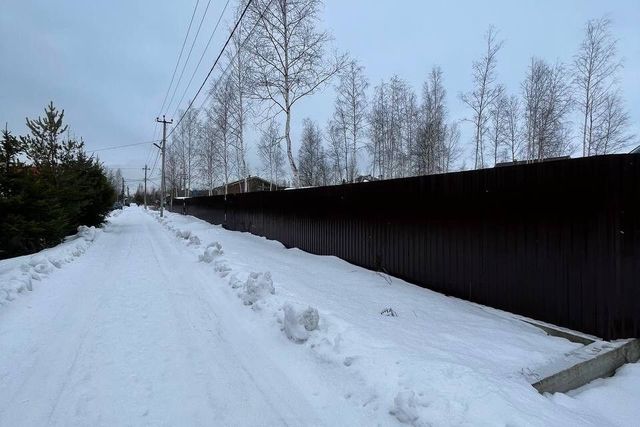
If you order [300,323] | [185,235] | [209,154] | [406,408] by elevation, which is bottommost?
[406,408]

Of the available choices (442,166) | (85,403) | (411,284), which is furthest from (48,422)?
(442,166)

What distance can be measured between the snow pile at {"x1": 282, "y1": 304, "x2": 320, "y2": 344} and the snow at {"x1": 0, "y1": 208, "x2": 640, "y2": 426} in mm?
13

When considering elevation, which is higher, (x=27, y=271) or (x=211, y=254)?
(x=211, y=254)

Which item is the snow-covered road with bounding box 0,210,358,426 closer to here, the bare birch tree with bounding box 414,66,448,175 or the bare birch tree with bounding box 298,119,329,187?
the bare birch tree with bounding box 414,66,448,175

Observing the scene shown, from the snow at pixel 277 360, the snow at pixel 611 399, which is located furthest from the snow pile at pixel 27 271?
the snow at pixel 611 399

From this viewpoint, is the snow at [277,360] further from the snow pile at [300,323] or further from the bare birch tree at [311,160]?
the bare birch tree at [311,160]

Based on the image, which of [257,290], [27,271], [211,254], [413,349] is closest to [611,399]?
[413,349]

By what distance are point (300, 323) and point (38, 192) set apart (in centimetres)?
1313

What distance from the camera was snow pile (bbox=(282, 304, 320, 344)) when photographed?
478 centimetres

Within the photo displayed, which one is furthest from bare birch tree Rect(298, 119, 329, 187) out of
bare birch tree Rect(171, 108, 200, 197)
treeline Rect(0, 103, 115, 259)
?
treeline Rect(0, 103, 115, 259)

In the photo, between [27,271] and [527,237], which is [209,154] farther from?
[527,237]

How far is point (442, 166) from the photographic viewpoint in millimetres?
36125

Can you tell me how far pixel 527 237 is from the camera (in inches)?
219

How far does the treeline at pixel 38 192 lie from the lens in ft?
43.4
